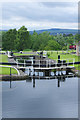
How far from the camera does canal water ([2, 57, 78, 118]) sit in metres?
12.2

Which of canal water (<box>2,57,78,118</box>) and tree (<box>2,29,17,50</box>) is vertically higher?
tree (<box>2,29,17,50</box>)

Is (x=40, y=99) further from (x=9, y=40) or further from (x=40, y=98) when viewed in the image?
(x=9, y=40)

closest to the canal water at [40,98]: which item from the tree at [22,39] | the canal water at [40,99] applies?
the canal water at [40,99]

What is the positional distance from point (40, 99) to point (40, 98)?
22 centimetres

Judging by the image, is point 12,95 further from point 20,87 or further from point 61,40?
point 61,40

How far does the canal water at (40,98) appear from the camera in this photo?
40.0 ft

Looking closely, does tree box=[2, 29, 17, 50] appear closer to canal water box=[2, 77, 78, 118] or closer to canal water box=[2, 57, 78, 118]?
canal water box=[2, 57, 78, 118]

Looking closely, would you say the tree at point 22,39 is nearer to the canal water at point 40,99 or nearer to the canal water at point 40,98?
the canal water at point 40,98

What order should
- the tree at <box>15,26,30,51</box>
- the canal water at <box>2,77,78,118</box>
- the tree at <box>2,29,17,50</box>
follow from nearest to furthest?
the canal water at <box>2,77,78,118</box>
the tree at <box>15,26,30,51</box>
the tree at <box>2,29,17,50</box>

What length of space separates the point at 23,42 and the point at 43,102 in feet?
122

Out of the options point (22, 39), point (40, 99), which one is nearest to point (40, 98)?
point (40, 99)

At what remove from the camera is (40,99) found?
1435cm

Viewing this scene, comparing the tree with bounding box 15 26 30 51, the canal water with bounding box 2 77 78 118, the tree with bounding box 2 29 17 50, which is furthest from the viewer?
the tree with bounding box 2 29 17 50

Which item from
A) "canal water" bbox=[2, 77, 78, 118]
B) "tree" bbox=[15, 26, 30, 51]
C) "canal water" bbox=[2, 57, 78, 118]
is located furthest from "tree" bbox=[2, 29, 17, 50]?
"canal water" bbox=[2, 77, 78, 118]
